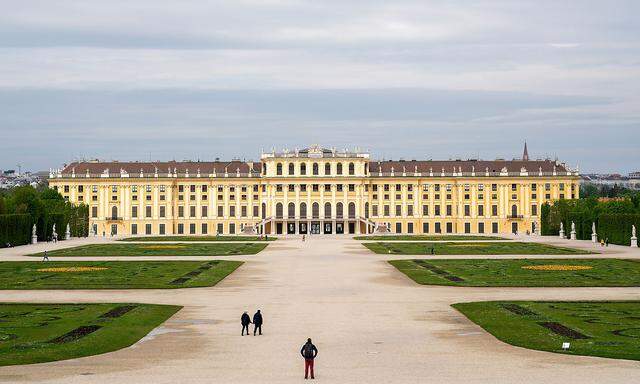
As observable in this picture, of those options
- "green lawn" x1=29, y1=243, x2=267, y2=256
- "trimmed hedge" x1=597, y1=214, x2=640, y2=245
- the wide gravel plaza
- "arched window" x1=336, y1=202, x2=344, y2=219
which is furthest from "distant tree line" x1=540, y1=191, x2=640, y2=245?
the wide gravel plaza

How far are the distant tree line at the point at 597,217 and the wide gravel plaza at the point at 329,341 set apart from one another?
163 feet

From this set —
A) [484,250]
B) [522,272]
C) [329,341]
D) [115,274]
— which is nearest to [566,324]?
[329,341]

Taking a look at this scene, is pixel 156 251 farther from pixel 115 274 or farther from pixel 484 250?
pixel 484 250

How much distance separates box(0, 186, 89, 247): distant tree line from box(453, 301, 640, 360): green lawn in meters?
67.1

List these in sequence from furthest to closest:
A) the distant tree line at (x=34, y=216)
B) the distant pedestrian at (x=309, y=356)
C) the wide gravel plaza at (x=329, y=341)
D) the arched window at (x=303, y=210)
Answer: the arched window at (x=303, y=210)
the distant tree line at (x=34, y=216)
the wide gravel plaza at (x=329, y=341)
the distant pedestrian at (x=309, y=356)

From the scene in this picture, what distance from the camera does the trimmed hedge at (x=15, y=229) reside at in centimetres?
9425

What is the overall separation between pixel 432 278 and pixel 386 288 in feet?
20.2

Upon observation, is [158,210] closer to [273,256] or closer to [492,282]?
[273,256]

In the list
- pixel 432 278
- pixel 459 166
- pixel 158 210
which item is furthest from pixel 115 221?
pixel 432 278

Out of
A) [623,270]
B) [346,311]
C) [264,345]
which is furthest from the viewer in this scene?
[623,270]

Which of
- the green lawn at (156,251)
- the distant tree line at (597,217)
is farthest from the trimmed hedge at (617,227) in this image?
the green lawn at (156,251)

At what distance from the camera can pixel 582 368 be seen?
25.7 metres

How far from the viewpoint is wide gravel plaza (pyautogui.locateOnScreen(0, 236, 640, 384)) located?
25078 millimetres

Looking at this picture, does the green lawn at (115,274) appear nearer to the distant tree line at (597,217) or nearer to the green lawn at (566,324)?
the green lawn at (566,324)
